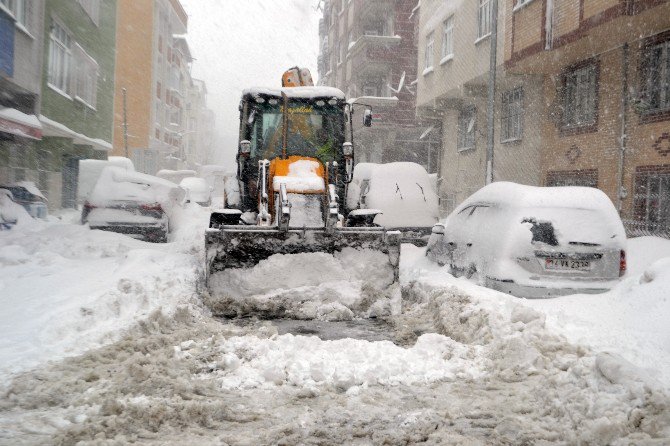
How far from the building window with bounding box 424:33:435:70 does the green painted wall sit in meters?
12.9

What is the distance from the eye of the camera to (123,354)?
5.03 metres

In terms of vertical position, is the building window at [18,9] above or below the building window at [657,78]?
above

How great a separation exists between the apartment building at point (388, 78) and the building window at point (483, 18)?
39.2ft

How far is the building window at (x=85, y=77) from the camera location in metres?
22.4

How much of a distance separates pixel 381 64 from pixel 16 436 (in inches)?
1262

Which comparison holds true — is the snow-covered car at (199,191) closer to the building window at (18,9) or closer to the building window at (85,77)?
the building window at (85,77)

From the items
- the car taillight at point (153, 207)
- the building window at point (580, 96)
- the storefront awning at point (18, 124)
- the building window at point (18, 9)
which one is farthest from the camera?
the building window at point (580, 96)

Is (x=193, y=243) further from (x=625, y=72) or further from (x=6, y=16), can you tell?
(x=625, y=72)

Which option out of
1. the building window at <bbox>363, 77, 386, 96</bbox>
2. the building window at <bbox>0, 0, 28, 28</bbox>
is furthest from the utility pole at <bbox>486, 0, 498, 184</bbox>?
the building window at <bbox>363, 77, 386, 96</bbox>

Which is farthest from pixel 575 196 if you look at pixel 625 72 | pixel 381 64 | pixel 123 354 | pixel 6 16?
pixel 381 64

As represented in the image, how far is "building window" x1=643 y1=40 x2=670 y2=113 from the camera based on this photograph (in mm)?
12977

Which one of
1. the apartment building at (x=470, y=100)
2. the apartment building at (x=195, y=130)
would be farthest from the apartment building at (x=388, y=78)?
the apartment building at (x=195, y=130)

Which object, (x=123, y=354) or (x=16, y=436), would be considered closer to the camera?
(x=16, y=436)

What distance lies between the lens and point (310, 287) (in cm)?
764
